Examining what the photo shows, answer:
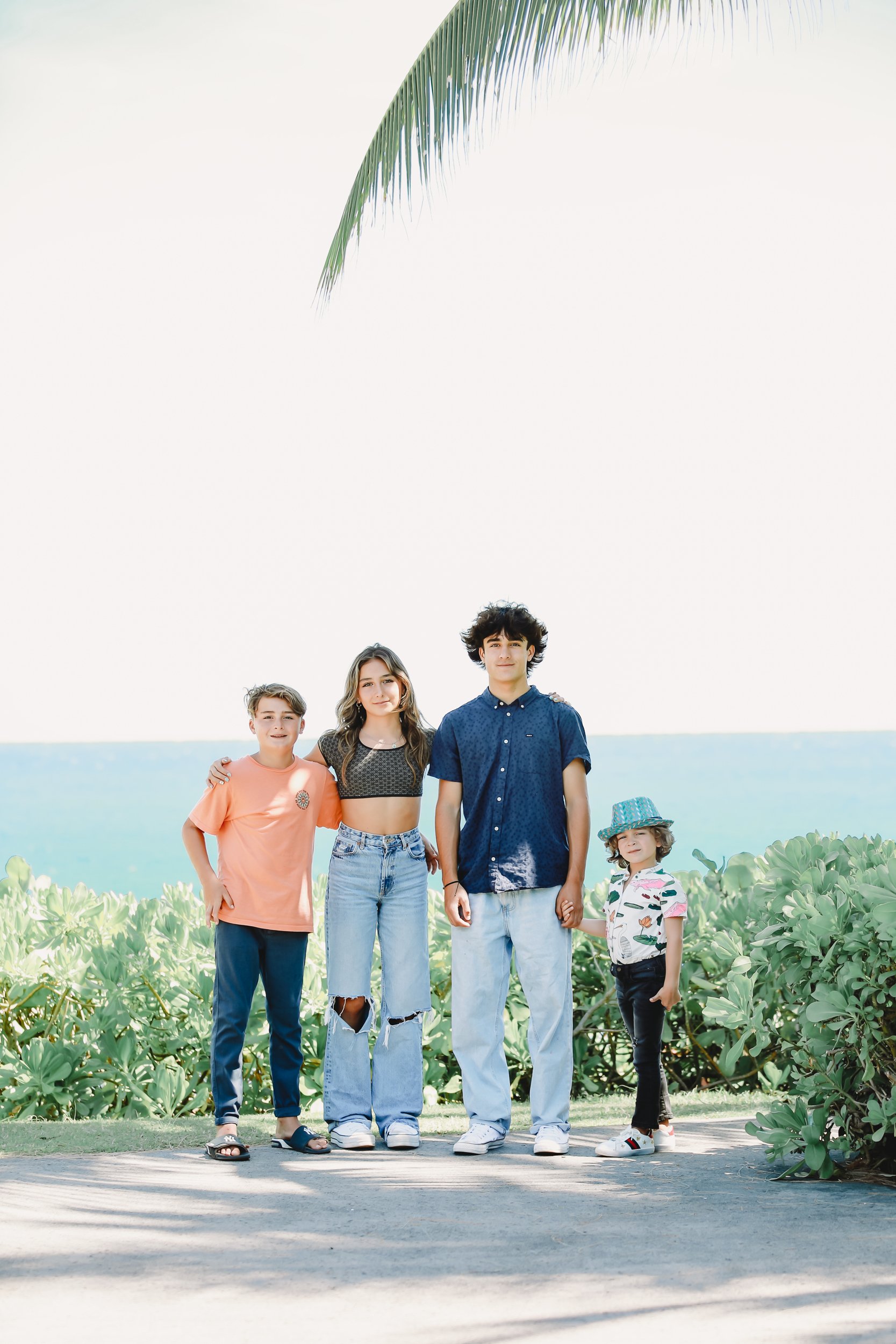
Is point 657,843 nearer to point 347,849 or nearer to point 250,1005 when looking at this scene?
point 347,849

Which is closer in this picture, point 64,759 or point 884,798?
point 884,798

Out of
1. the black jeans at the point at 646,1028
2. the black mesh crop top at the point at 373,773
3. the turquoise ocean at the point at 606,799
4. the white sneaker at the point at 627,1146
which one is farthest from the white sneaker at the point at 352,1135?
the turquoise ocean at the point at 606,799

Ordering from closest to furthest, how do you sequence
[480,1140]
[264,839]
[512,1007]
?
[480,1140] < [264,839] < [512,1007]

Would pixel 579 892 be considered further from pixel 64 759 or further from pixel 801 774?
pixel 64 759

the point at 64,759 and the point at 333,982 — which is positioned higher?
the point at 64,759

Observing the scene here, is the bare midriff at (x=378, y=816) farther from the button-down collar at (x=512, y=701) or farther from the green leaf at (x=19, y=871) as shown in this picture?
the green leaf at (x=19, y=871)

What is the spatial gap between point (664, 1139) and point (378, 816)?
1513 millimetres

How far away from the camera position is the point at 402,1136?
4344 mm

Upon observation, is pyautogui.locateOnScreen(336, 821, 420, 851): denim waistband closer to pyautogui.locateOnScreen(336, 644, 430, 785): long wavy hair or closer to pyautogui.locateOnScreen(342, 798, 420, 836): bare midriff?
pyautogui.locateOnScreen(342, 798, 420, 836): bare midriff

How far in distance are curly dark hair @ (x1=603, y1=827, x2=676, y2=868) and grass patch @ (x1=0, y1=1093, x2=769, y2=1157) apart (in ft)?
3.42

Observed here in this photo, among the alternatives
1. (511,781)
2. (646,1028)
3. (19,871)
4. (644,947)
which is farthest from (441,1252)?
(19,871)

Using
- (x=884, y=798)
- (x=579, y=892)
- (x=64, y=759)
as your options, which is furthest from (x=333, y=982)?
(x=64, y=759)

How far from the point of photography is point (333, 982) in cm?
456

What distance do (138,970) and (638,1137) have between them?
7.53 feet
